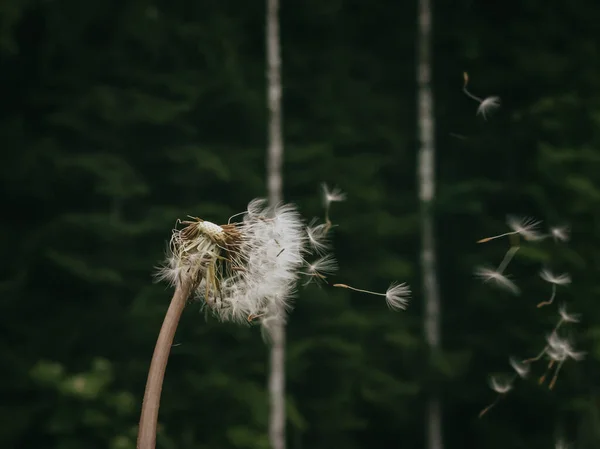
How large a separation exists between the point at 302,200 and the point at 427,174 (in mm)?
1426

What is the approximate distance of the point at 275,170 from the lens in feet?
22.9

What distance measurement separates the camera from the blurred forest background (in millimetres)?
6012

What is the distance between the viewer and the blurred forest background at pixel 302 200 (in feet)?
19.7

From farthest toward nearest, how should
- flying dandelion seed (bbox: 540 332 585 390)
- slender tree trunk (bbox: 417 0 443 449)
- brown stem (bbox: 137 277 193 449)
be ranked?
1. slender tree trunk (bbox: 417 0 443 449)
2. flying dandelion seed (bbox: 540 332 585 390)
3. brown stem (bbox: 137 277 193 449)

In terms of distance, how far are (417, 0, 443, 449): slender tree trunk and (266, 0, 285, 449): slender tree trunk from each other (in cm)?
142

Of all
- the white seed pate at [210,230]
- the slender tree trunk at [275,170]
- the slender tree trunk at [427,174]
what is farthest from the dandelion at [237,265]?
the slender tree trunk at [427,174]

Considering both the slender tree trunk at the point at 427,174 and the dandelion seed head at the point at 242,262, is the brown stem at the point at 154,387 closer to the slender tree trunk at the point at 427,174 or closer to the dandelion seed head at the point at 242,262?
the dandelion seed head at the point at 242,262

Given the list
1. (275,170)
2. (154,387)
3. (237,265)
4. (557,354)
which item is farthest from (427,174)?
(154,387)

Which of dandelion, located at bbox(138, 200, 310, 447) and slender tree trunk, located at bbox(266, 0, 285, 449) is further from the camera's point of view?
slender tree trunk, located at bbox(266, 0, 285, 449)

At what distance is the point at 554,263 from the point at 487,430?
1898 millimetres

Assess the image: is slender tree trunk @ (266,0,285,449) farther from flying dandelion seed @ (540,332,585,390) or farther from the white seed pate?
the white seed pate

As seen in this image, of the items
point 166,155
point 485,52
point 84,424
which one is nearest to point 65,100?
point 166,155

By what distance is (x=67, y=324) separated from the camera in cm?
617

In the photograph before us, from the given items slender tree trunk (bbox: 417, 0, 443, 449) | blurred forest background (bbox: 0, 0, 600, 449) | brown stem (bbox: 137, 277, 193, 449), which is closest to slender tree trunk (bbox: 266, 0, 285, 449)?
blurred forest background (bbox: 0, 0, 600, 449)
